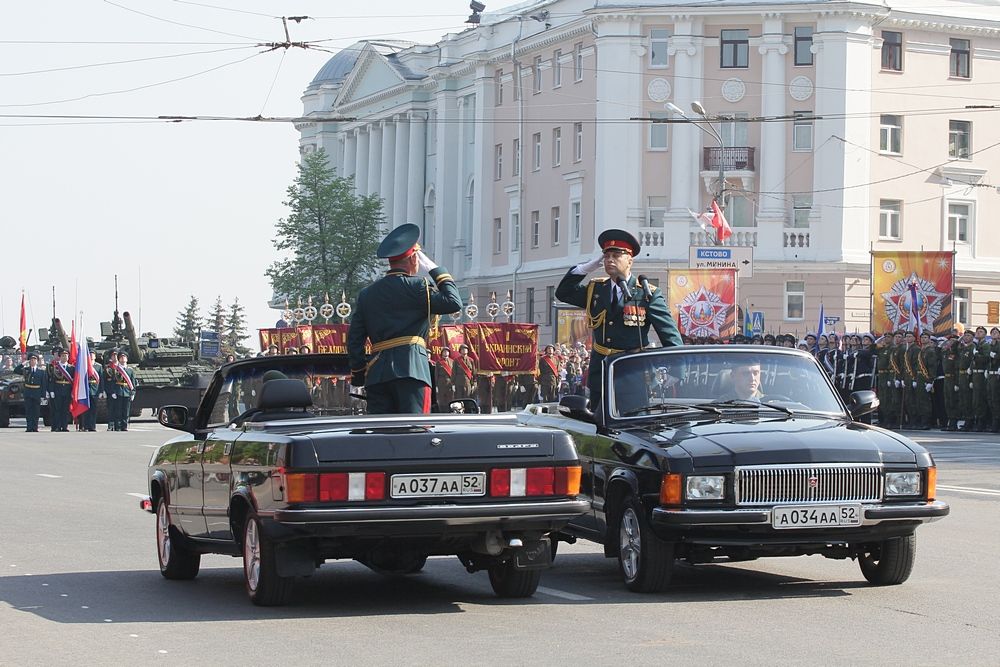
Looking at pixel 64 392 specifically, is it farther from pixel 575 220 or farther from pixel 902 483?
pixel 902 483

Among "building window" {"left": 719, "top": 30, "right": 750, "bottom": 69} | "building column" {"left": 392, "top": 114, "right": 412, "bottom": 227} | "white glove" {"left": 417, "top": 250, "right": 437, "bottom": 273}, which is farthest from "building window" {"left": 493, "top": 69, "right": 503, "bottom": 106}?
"white glove" {"left": 417, "top": 250, "right": 437, "bottom": 273}

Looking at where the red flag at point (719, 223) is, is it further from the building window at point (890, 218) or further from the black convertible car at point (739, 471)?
the black convertible car at point (739, 471)

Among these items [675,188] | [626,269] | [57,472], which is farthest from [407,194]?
[626,269]

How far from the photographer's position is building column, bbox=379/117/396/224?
9638 centimetres

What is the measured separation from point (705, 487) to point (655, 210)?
61.2m

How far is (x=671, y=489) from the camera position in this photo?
400 inches

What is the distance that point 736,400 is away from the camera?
1125cm

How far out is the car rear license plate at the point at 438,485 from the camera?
30.8ft

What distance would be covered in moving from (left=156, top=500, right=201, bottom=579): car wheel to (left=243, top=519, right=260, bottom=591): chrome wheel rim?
134 cm

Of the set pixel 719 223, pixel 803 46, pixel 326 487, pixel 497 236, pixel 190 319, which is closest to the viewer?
pixel 326 487

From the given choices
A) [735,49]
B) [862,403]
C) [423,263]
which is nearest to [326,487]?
[423,263]

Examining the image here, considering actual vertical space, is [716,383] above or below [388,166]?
below

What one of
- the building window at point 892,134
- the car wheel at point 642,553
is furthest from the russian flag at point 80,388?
the building window at point 892,134

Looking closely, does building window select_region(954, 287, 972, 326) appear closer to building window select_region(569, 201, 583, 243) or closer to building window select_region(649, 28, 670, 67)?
building window select_region(649, 28, 670, 67)
